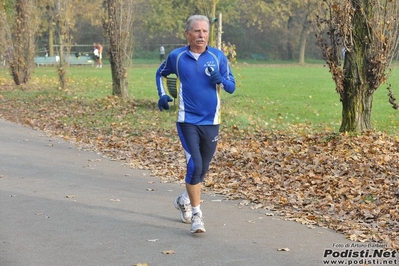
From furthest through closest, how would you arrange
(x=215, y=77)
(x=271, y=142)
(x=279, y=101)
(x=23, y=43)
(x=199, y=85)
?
(x=23, y=43) < (x=279, y=101) < (x=271, y=142) < (x=199, y=85) < (x=215, y=77)

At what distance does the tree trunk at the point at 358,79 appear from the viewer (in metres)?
13.1

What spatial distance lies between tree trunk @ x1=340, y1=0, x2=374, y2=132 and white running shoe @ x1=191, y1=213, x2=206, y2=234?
6371mm

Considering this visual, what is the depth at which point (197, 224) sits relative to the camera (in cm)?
766

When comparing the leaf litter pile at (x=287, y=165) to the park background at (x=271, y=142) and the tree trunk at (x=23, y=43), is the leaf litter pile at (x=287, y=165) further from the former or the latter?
the tree trunk at (x=23, y=43)

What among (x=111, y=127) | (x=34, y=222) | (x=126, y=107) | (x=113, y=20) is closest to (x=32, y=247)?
(x=34, y=222)

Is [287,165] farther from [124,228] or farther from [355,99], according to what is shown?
[124,228]

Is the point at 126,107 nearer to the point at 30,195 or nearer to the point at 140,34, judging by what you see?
the point at 30,195

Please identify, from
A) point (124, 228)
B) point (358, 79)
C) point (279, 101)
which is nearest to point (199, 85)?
point (124, 228)

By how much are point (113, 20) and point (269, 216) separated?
15.0 m

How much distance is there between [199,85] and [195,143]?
0.60 m

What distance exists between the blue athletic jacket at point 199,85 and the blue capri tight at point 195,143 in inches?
2.8

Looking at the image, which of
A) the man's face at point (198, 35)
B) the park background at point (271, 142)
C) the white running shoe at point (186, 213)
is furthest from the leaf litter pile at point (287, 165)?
the man's face at point (198, 35)

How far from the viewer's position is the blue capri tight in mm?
7836

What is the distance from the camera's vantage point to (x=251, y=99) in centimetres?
2641
